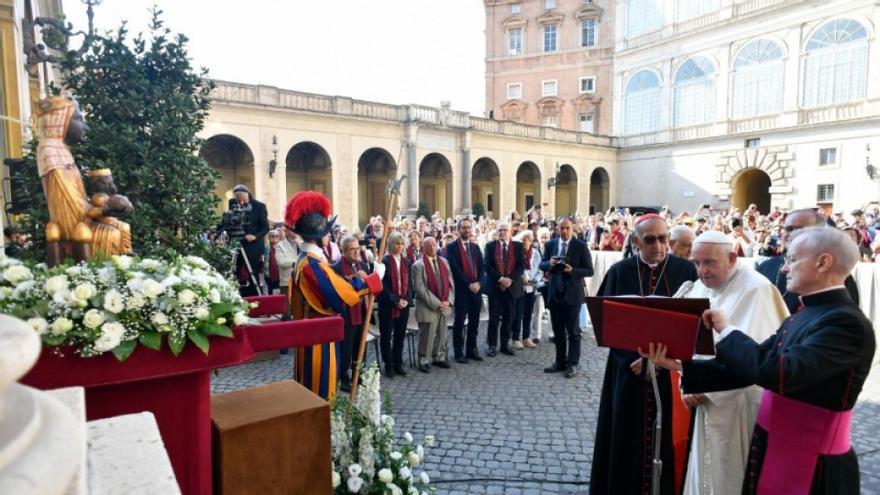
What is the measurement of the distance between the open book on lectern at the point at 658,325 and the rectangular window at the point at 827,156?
30183mm

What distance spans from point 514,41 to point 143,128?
140 ft

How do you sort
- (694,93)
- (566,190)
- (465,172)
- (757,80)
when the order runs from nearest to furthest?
(465,172) < (757,80) < (694,93) < (566,190)

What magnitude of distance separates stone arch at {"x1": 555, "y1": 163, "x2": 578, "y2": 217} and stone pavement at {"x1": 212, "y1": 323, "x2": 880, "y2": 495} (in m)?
28.3

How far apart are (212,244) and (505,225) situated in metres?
4.79

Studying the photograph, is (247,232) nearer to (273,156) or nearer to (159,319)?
(159,319)

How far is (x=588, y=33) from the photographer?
3997 cm

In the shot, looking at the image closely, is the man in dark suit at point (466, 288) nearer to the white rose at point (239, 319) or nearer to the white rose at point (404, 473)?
the white rose at point (404, 473)

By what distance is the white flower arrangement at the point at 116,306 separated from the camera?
5.92ft

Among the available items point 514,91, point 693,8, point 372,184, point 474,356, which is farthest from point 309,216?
point 514,91

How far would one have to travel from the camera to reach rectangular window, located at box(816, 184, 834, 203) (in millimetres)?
26125

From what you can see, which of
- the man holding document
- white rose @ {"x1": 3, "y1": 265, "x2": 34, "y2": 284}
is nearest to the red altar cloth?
white rose @ {"x1": 3, "y1": 265, "x2": 34, "y2": 284}

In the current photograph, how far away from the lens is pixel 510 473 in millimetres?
4172

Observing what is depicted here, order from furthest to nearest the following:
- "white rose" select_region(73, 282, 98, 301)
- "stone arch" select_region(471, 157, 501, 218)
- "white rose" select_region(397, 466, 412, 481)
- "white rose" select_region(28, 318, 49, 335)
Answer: "stone arch" select_region(471, 157, 501, 218) < "white rose" select_region(397, 466, 412, 481) < "white rose" select_region(73, 282, 98, 301) < "white rose" select_region(28, 318, 49, 335)

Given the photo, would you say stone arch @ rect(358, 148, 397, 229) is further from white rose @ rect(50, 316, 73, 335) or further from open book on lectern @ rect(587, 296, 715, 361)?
white rose @ rect(50, 316, 73, 335)
